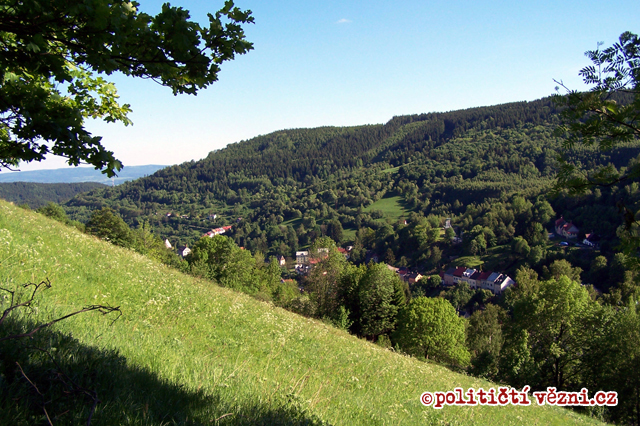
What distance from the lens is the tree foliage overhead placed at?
2389 millimetres

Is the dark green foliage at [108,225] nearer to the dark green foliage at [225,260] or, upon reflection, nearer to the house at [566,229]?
the dark green foliage at [225,260]

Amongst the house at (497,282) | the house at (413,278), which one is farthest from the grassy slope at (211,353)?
the house at (413,278)

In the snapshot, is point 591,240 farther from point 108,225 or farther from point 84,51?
point 84,51

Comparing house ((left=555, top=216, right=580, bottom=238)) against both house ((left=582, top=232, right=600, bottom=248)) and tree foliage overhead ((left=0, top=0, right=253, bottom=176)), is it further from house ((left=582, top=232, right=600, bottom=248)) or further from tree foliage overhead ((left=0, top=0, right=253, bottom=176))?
tree foliage overhead ((left=0, top=0, right=253, bottom=176))

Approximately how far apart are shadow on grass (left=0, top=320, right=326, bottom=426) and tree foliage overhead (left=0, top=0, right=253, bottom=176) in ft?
5.19

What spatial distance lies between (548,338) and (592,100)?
82.2ft

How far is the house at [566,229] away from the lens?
304 ft

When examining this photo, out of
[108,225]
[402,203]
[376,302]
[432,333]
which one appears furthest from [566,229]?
[108,225]

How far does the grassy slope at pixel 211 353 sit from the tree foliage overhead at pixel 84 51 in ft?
6.88

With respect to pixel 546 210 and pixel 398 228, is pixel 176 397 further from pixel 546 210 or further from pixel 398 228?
pixel 398 228

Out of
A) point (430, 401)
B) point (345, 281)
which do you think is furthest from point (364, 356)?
point (345, 281)

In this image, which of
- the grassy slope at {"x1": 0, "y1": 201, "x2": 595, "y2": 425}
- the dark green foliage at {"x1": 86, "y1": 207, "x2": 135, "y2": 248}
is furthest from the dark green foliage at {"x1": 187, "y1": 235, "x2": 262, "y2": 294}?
the grassy slope at {"x1": 0, "y1": 201, "x2": 595, "y2": 425}

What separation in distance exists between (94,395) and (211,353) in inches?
118

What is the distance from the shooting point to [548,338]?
24.1 m
